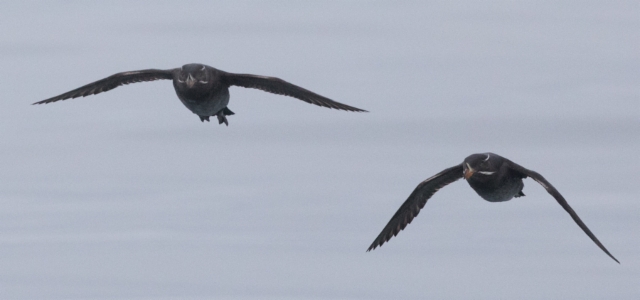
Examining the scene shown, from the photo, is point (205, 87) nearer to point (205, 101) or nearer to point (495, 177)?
point (205, 101)

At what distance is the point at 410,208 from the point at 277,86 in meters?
4.44

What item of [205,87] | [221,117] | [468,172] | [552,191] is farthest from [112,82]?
[552,191]

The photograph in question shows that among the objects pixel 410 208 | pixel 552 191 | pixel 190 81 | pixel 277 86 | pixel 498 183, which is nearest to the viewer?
pixel 552 191

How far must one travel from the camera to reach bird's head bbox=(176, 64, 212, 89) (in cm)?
2438

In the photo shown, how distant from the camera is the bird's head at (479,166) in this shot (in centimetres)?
2177

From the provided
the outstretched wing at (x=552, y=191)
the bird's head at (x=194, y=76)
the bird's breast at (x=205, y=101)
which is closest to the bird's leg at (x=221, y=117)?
the bird's breast at (x=205, y=101)

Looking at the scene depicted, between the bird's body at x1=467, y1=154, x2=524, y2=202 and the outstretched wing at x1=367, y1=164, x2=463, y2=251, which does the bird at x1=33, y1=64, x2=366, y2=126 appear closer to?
the outstretched wing at x1=367, y1=164, x2=463, y2=251

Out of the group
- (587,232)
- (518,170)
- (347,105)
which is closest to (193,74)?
(347,105)

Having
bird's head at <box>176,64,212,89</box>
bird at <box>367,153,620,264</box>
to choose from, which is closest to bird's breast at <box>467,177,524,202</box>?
bird at <box>367,153,620,264</box>

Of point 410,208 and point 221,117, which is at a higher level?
point 221,117

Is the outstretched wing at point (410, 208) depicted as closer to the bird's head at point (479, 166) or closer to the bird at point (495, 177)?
the bird at point (495, 177)

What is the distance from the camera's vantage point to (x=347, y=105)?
24.9m

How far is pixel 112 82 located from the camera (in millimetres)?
27359

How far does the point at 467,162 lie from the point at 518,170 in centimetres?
127
